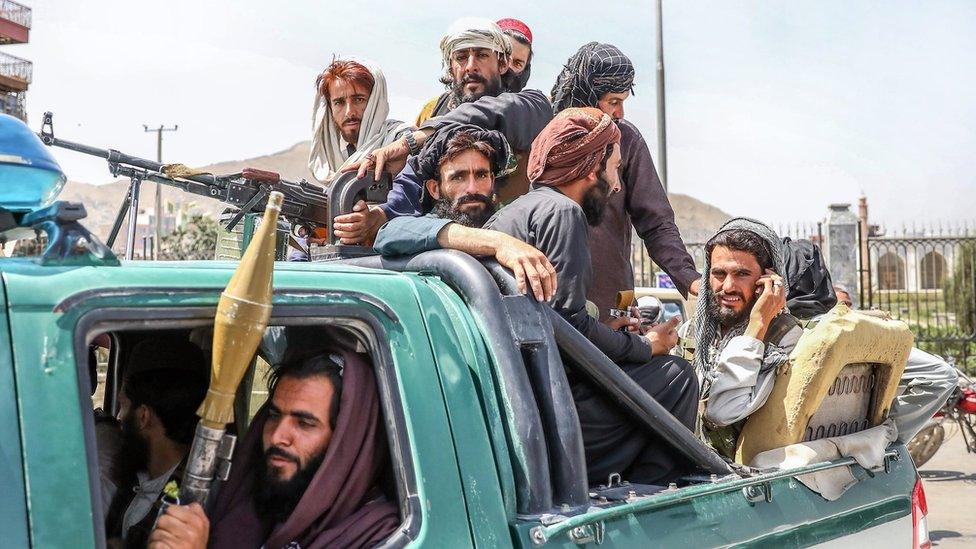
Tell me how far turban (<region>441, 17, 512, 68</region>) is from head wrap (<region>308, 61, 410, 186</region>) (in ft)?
1.33

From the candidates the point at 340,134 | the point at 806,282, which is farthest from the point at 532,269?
the point at 340,134

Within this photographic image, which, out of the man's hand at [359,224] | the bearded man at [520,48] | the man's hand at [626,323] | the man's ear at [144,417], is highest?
the bearded man at [520,48]

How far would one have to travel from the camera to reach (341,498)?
183 cm

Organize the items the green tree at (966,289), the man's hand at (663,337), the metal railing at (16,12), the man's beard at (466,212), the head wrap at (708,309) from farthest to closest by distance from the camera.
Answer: the metal railing at (16,12) < the green tree at (966,289) < the head wrap at (708,309) < the man's beard at (466,212) < the man's hand at (663,337)

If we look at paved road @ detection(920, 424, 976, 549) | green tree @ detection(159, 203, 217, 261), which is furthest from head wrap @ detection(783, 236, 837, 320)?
green tree @ detection(159, 203, 217, 261)

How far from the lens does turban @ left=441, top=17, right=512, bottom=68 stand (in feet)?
12.1

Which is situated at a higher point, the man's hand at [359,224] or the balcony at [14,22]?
the balcony at [14,22]

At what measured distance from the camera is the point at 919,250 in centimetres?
1778

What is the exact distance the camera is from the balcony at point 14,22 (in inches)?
1609

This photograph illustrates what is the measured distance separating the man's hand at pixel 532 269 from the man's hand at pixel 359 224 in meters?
1.05

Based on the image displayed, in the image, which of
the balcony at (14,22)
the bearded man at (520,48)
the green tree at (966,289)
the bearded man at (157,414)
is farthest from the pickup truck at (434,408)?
the balcony at (14,22)

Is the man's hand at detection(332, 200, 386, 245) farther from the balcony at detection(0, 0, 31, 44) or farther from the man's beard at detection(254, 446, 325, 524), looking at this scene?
the balcony at detection(0, 0, 31, 44)

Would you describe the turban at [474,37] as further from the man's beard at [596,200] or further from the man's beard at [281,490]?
the man's beard at [281,490]

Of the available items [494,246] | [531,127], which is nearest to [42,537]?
[494,246]
